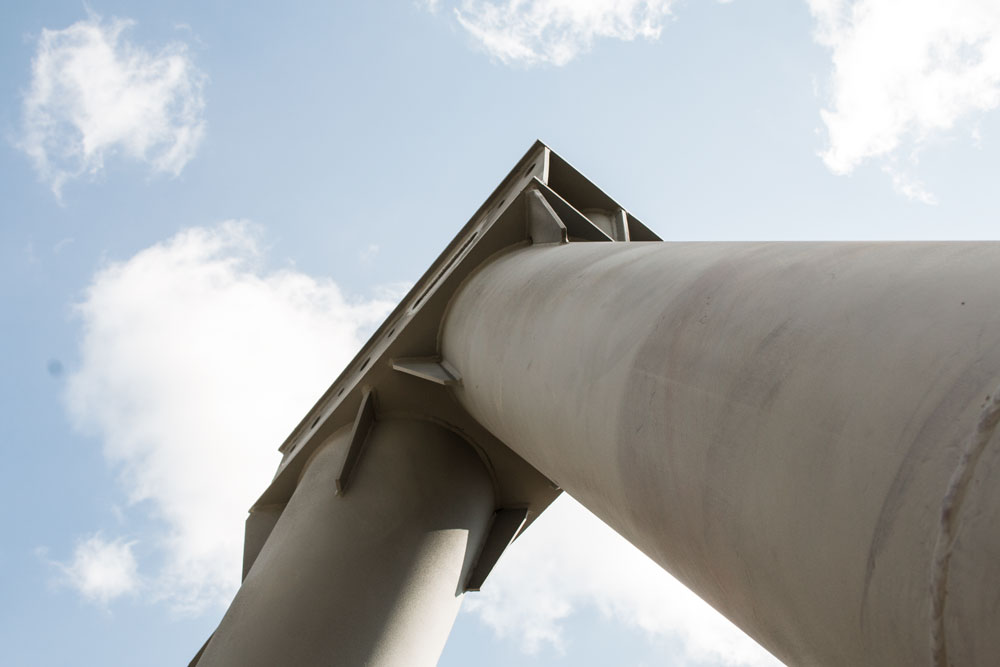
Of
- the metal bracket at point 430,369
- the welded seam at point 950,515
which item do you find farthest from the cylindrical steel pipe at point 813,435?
the metal bracket at point 430,369

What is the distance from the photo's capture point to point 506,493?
41.9 feet

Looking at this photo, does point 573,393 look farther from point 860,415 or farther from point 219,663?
point 219,663

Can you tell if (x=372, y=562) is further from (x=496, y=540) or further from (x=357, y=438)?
(x=496, y=540)

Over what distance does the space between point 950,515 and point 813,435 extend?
2.39 feet

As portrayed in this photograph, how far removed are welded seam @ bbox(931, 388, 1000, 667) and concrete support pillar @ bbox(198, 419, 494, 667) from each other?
8.16m

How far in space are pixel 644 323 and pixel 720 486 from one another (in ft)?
4.98

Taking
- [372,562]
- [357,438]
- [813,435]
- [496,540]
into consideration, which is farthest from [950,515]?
[496,540]

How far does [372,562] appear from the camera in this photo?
10.3 meters

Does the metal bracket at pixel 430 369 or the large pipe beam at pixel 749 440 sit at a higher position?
the metal bracket at pixel 430 369

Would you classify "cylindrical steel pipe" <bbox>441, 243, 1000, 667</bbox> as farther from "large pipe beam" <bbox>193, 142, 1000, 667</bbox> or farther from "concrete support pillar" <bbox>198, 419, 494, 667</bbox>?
"concrete support pillar" <bbox>198, 419, 494, 667</bbox>

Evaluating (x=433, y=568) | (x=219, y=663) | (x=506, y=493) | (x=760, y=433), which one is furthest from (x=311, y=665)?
(x=760, y=433)

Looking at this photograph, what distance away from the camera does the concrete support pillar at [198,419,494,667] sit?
948 centimetres

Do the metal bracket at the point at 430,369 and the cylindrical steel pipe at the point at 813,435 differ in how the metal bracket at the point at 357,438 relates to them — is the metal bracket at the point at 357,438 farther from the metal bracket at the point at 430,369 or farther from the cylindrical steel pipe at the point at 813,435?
the cylindrical steel pipe at the point at 813,435

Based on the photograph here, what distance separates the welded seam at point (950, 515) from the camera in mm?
2457
